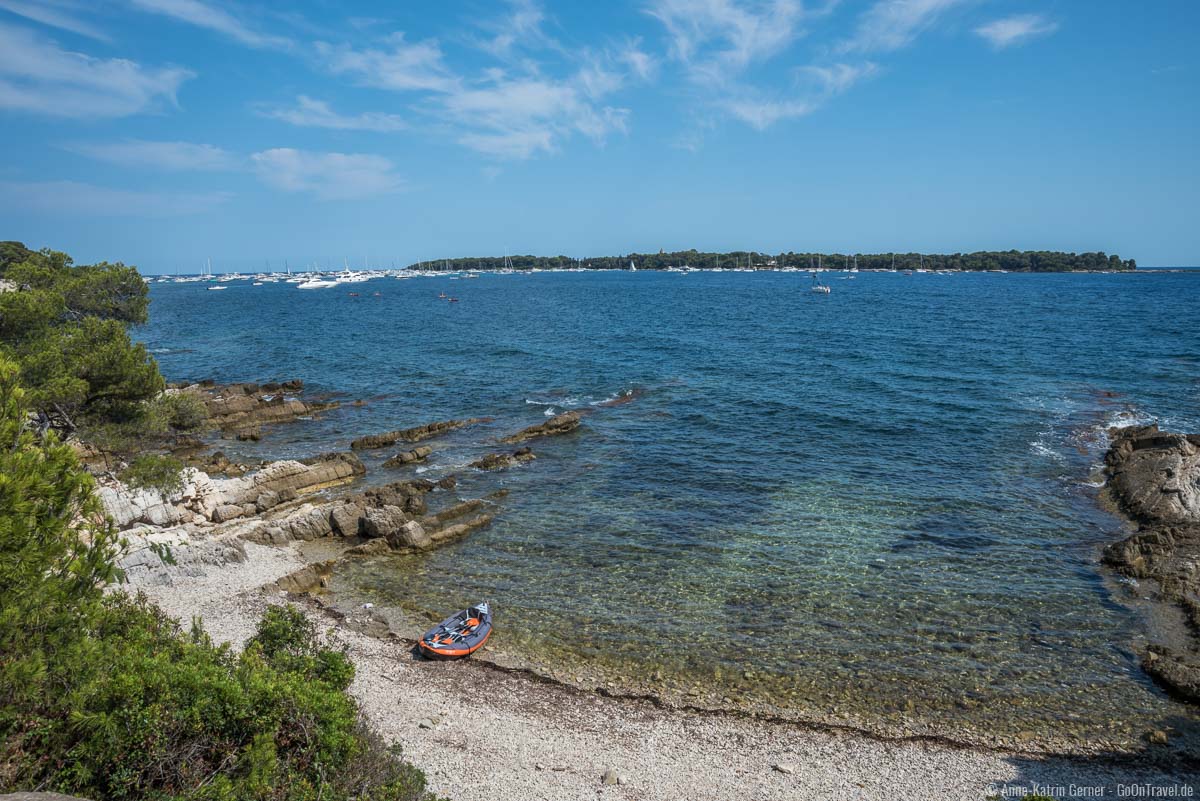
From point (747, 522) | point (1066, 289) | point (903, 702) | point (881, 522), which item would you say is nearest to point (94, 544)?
point (903, 702)

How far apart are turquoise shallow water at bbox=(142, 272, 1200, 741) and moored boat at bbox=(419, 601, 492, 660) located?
2.78 ft

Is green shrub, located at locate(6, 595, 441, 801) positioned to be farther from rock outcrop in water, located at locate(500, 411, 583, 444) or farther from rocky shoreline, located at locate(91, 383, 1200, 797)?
rock outcrop in water, located at locate(500, 411, 583, 444)

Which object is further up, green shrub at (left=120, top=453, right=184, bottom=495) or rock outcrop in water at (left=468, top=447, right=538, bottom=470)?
green shrub at (left=120, top=453, right=184, bottom=495)

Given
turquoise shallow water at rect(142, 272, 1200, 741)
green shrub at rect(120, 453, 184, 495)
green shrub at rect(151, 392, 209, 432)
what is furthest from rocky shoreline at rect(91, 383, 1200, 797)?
green shrub at rect(151, 392, 209, 432)

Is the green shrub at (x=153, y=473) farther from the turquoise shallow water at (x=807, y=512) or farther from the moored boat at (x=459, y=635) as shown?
the moored boat at (x=459, y=635)

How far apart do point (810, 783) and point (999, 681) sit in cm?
741

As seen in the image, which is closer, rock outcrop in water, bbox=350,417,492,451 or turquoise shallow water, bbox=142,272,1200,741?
turquoise shallow water, bbox=142,272,1200,741

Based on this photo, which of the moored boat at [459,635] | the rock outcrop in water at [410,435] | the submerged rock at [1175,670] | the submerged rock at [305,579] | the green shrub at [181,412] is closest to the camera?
the submerged rock at [1175,670]

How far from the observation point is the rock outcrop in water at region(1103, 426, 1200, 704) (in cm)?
1870

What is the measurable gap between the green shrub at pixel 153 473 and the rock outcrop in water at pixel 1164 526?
1293 inches

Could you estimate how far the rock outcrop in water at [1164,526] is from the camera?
736 inches

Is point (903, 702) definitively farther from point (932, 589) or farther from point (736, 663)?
point (932, 589)

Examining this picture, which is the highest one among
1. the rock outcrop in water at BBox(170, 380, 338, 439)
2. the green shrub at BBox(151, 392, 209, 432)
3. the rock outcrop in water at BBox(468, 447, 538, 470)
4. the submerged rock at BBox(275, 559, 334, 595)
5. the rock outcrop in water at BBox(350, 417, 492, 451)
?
the green shrub at BBox(151, 392, 209, 432)

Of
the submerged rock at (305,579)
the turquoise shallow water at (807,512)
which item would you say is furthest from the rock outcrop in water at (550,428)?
the submerged rock at (305,579)
